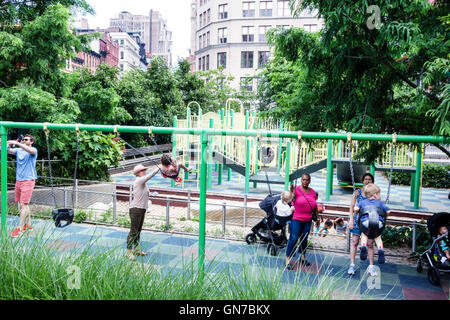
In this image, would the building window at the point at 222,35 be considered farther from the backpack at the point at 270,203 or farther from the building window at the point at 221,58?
the backpack at the point at 270,203

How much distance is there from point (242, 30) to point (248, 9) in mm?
3055

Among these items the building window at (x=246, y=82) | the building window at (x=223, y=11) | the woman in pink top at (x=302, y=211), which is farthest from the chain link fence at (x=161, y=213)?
the building window at (x=223, y=11)

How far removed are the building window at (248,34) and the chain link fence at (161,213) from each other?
4667 cm

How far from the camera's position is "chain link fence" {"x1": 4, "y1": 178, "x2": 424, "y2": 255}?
27.4ft

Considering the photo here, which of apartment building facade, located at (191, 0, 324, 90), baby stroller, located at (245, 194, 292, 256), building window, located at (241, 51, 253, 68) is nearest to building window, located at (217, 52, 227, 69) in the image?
apartment building facade, located at (191, 0, 324, 90)

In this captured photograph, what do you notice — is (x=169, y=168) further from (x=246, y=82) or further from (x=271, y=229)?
(x=246, y=82)

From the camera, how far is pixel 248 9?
53250mm

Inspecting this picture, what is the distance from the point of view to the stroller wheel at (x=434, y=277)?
5.83 meters

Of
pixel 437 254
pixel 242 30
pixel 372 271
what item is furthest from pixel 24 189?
pixel 242 30

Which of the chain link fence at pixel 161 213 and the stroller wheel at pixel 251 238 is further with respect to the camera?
the chain link fence at pixel 161 213

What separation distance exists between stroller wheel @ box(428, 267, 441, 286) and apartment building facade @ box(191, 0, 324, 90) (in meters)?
46.2

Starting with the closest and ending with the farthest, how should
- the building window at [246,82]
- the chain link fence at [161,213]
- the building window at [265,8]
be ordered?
the chain link fence at [161,213] < the building window at [246,82] < the building window at [265,8]

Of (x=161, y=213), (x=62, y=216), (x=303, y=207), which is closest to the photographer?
(x=303, y=207)

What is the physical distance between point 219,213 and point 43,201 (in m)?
5.10
